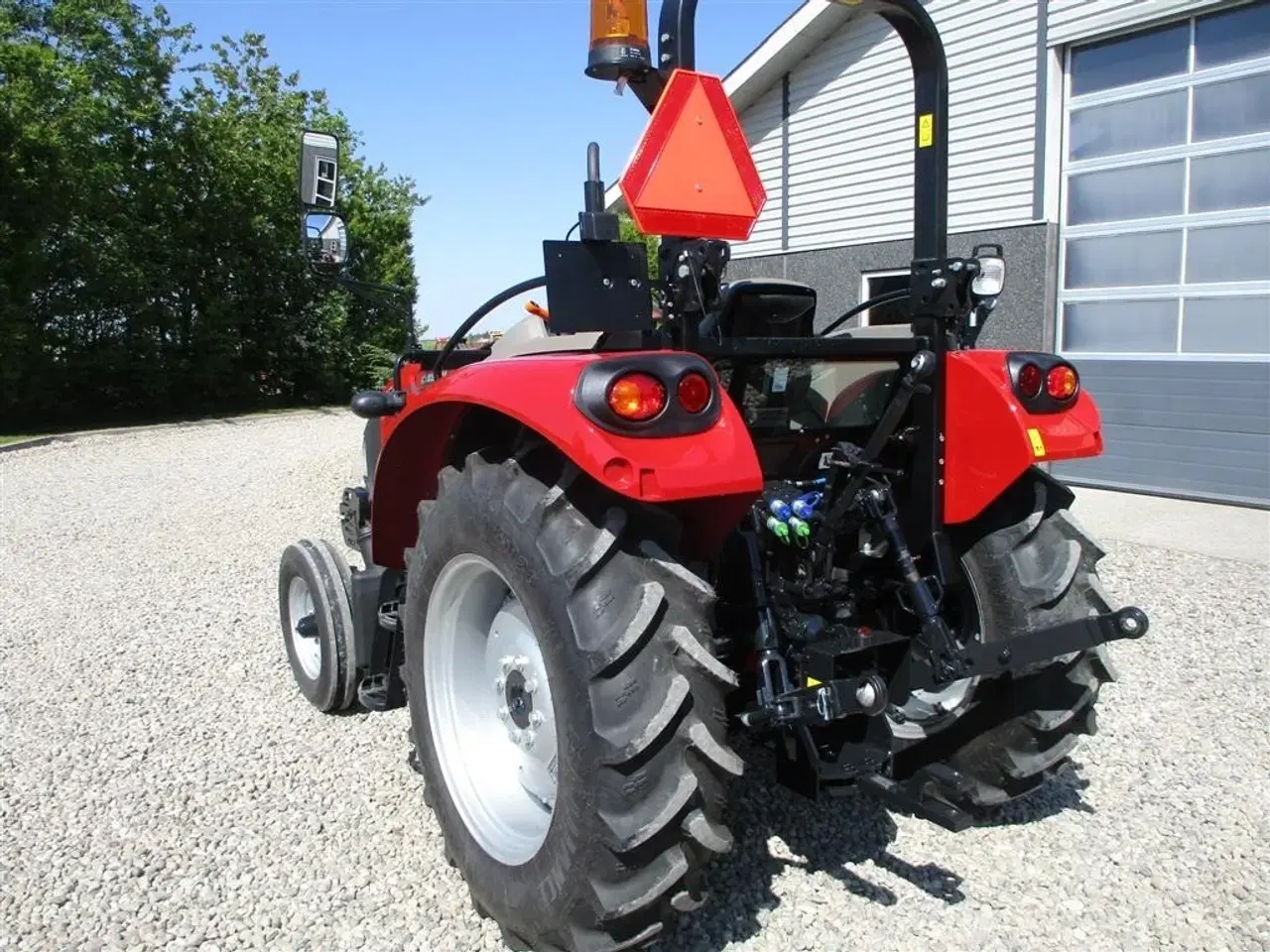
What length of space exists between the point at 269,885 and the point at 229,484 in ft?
26.6

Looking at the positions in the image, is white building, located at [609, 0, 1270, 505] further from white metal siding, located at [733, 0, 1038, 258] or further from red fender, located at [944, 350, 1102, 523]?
red fender, located at [944, 350, 1102, 523]

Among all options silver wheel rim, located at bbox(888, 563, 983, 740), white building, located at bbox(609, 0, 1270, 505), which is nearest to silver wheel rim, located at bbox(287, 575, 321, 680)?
silver wheel rim, located at bbox(888, 563, 983, 740)

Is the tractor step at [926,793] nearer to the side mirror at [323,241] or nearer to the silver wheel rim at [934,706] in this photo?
the silver wheel rim at [934,706]

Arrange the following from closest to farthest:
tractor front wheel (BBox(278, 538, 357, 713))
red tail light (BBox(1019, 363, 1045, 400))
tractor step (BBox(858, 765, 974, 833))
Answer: tractor step (BBox(858, 765, 974, 833)) → red tail light (BBox(1019, 363, 1045, 400)) → tractor front wheel (BBox(278, 538, 357, 713))

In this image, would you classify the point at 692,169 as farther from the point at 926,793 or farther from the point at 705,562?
the point at 926,793

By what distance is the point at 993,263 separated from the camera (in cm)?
281

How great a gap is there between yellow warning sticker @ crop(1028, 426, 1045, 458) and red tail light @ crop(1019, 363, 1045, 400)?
121 mm

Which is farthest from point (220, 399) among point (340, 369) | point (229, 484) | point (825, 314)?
point (825, 314)

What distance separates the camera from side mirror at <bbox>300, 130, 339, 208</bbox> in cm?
327

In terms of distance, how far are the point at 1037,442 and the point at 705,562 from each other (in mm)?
942

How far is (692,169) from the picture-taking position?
2305 mm

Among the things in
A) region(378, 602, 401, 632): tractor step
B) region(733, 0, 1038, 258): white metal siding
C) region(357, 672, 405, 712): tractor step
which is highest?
region(733, 0, 1038, 258): white metal siding

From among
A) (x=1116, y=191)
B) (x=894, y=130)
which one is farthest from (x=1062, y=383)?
(x=894, y=130)

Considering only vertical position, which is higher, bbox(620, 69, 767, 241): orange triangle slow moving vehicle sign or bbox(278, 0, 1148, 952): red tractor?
bbox(620, 69, 767, 241): orange triangle slow moving vehicle sign
